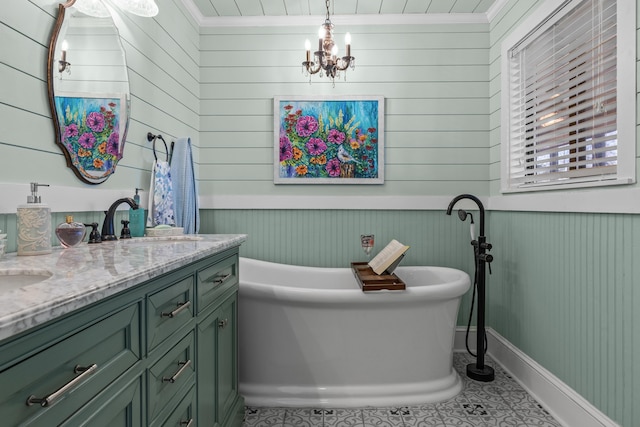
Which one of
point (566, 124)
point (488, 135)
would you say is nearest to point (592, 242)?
point (566, 124)

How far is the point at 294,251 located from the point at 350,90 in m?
1.35

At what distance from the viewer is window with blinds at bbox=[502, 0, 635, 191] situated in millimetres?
1660

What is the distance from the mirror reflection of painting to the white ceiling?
136 cm

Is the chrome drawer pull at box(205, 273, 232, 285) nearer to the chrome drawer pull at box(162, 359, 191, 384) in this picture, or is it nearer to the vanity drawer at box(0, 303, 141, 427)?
the chrome drawer pull at box(162, 359, 191, 384)

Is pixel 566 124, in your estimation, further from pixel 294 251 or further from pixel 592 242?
pixel 294 251

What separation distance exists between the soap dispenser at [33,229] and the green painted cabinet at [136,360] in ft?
1.57

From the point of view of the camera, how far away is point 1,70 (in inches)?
47.3

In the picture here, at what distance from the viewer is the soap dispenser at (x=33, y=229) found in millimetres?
1180

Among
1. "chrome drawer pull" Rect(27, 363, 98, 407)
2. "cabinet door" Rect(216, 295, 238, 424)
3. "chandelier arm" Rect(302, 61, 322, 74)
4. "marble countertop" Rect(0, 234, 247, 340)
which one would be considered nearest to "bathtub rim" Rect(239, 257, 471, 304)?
"cabinet door" Rect(216, 295, 238, 424)

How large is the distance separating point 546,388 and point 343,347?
45.7 inches

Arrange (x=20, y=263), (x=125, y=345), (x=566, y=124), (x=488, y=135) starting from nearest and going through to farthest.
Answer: (x=125, y=345) < (x=20, y=263) < (x=566, y=124) < (x=488, y=135)

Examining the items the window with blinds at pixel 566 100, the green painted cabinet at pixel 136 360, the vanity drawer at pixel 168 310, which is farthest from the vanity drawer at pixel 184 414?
the window with blinds at pixel 566 100

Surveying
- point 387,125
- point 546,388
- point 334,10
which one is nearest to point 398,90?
point 387,125

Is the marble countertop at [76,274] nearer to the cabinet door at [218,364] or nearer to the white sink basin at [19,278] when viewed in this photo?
the white sink basin at [19,278]
